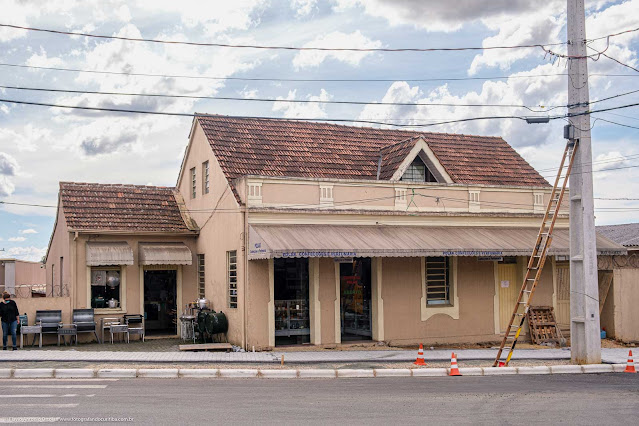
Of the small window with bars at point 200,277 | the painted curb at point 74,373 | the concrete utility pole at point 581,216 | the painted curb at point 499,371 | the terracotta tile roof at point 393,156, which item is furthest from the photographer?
the small window with bars at point 200,277

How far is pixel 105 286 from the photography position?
22688 millimetres

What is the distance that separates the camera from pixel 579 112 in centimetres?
1733

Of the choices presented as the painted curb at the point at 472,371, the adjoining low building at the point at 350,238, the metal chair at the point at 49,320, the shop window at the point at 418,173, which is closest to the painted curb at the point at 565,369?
the painted curb at the point at 472,371

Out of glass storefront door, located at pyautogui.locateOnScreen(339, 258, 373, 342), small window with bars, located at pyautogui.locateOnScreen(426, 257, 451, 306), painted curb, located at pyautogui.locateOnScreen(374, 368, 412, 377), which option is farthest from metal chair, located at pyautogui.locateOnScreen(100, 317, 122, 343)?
painted curb, located at pyautogui.locateOnScreen(374, 368, 412, 377)

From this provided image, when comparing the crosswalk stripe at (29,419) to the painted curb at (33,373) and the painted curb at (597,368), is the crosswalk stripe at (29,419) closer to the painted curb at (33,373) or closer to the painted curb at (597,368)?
the painted curb at (33,373)

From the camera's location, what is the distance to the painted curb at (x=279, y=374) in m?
15.3

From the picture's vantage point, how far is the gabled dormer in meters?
22.2

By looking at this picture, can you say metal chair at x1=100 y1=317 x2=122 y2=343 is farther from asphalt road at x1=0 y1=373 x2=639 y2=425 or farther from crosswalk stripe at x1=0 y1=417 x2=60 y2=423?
crosswalk stripe at x1=0 y1=417 x2=60 y2=423

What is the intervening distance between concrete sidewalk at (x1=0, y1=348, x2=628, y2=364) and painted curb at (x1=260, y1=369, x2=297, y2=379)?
1.54m

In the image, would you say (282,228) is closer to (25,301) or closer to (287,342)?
(287,342)

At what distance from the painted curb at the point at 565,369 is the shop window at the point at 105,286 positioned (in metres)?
13.0

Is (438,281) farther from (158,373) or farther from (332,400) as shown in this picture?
(332,400)

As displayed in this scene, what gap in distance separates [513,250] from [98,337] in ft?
40.9

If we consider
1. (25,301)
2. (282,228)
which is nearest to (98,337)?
(25,301)
